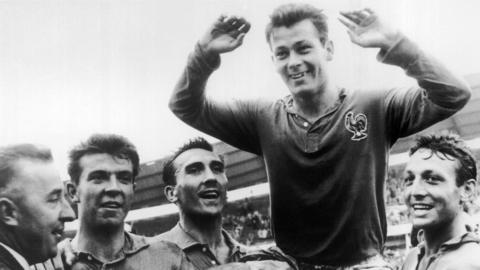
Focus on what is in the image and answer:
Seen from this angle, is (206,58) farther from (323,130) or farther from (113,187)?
(113,187)

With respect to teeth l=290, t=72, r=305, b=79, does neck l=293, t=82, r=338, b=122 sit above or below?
below

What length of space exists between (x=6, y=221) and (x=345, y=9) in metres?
2.17

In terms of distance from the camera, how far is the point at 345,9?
3445 mm

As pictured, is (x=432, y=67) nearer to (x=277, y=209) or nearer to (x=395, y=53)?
(x=395, y=53)

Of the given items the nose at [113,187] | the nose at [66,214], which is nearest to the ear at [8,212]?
the nose at [66,214]

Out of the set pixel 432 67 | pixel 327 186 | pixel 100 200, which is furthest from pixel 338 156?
pixel 100 200

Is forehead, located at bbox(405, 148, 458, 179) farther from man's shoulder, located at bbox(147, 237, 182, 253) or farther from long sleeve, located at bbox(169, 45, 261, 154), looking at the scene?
man's shoulder, located at bbox(147, 237, 182, 253)

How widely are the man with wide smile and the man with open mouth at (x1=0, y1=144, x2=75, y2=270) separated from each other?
88 cm

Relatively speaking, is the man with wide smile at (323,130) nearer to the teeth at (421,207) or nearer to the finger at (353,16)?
the finger at (353,16)

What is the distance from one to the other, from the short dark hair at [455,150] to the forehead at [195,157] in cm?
111

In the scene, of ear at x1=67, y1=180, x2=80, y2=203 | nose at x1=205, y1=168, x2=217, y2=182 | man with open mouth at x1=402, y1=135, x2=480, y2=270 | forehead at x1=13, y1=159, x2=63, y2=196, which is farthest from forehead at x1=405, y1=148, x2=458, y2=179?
forehead at x1=13, y1=159, x2=63, y2=196

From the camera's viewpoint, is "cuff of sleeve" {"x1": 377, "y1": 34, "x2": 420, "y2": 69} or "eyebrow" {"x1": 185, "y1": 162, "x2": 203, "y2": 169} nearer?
"cuff of sleeve" {"x1": 377, "y1": 34, "x2": 420, "y2": 69}

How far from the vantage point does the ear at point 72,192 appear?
11.1ft

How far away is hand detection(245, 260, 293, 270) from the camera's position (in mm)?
3127
